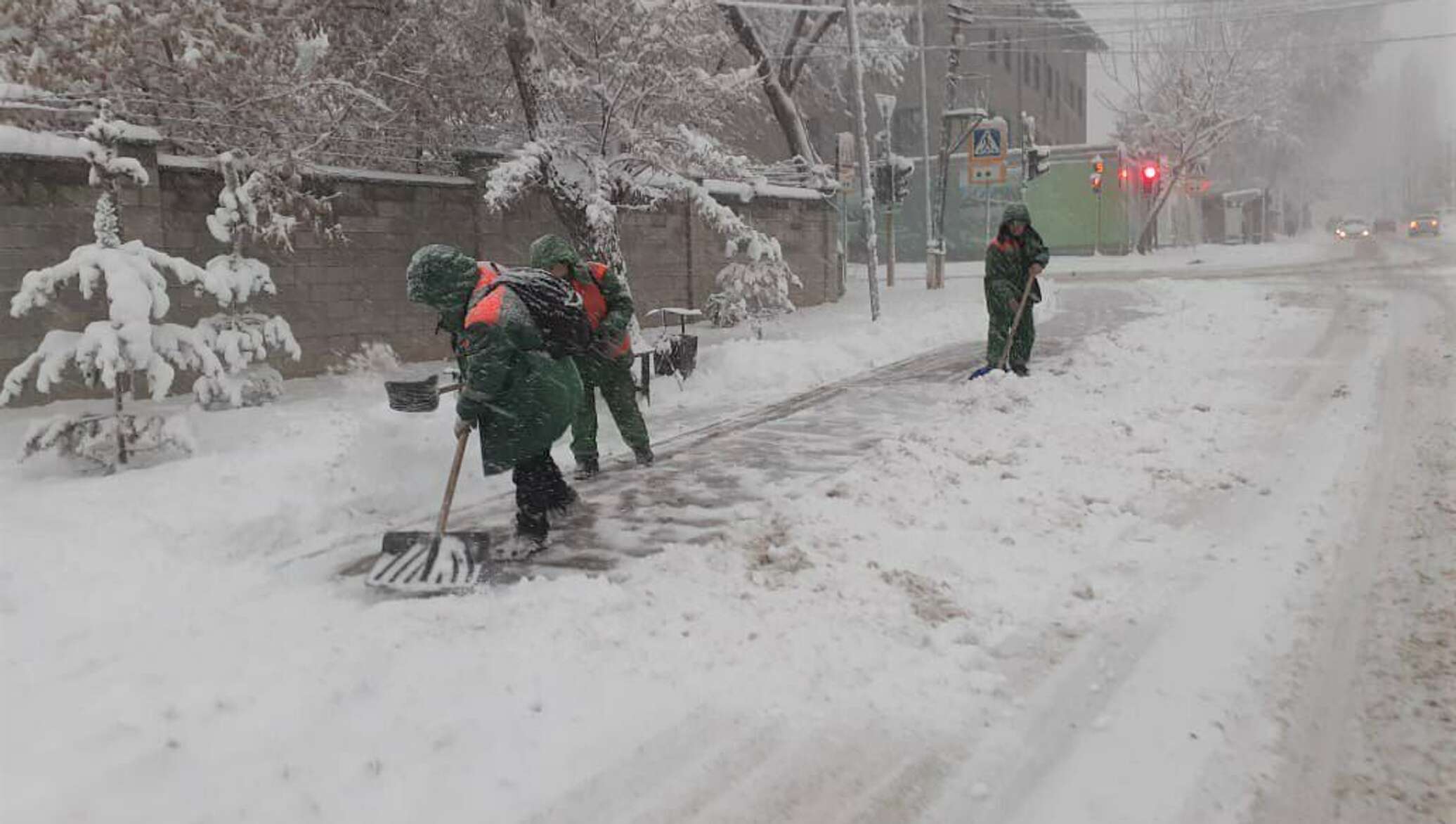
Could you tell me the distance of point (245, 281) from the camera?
28.5ft

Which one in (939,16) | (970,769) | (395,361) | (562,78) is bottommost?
(970,769)

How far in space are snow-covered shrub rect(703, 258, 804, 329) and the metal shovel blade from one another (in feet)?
30.2

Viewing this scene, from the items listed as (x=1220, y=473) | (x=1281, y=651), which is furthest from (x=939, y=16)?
(x=1281, y=651)

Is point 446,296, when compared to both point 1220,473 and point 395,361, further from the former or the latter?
point 395,361

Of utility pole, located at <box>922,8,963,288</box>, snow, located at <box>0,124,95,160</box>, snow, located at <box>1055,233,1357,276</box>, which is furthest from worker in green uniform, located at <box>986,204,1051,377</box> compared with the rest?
snow, located at <box>1055,233,1357,276</box>

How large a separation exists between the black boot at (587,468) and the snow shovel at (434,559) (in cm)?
191

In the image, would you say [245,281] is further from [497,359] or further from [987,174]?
[987,174]

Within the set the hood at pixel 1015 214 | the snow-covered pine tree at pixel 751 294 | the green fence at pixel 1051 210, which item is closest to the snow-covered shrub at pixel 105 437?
the hood at pixel 1015 214

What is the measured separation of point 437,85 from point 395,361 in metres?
3.24

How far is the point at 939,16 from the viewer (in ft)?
121

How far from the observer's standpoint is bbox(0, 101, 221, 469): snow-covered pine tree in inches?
255

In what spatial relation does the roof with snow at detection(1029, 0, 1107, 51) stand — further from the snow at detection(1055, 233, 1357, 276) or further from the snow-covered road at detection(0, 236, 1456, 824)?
the snow-covered road at detection(0, 236, 1456, 824)

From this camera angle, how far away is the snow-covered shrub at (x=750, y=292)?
13.9 m

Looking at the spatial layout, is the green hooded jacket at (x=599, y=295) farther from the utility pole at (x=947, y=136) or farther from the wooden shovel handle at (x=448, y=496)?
the utility pole at (x=947, y=136)
